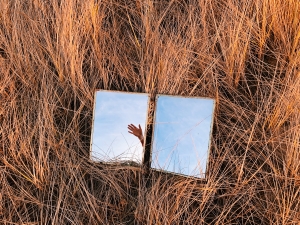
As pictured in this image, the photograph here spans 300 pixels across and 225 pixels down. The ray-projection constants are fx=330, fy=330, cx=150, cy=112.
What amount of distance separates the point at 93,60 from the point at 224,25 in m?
0.62

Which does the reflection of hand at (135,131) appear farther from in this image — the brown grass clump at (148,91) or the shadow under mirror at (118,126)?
the brown grass clump at (148,91)

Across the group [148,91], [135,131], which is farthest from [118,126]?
[148,91]

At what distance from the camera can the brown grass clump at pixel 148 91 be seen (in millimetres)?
1320

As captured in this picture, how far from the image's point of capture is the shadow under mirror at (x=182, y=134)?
136 cm

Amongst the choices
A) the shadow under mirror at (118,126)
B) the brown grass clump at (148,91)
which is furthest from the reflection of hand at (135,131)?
the brown grass clump at (148,91)

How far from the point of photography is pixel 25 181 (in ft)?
4.84

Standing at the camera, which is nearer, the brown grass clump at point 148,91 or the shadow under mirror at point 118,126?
the brown grass clump at point 148,91

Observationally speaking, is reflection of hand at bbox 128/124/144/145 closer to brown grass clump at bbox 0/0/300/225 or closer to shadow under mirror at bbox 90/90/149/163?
shadow under mirror at bbox 90/90/149/163

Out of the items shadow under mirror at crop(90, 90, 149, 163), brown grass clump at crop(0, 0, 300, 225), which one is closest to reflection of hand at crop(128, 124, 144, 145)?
shadow under mirror at crop(90, 90, 149, 163)

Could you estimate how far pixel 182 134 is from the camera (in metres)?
1.39

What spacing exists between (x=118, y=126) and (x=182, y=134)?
295mm

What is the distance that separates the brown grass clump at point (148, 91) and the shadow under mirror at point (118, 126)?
0.17 ft

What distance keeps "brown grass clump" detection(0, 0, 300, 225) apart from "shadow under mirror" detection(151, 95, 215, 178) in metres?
0.05

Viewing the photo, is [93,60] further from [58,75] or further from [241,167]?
[241,167]
